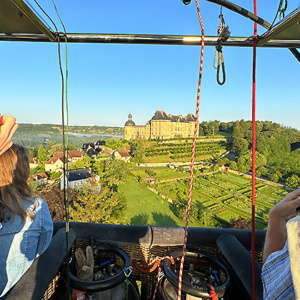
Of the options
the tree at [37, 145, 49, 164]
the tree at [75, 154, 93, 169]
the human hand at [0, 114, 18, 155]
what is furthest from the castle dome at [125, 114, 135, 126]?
Result: the human hand at [0, 114, 18, 155]

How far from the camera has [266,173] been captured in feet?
104

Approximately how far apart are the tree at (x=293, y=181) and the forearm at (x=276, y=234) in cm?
3200

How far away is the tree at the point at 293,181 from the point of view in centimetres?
2745

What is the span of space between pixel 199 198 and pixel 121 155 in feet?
40.9

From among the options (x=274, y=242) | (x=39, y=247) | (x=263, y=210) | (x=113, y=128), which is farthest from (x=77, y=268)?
(x=113, y=128)

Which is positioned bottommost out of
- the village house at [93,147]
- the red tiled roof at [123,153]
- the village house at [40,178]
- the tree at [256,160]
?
the village house at [40,178]

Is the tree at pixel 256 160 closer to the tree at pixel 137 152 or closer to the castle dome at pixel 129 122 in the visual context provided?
the tree at pixel 137 152

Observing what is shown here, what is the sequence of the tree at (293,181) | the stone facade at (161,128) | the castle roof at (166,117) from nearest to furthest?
the tree at (293,181), the stone facade at (161,128), the castle roof at (166,117)

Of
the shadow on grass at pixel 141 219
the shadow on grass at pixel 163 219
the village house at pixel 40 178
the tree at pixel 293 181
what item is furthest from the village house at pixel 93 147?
the tree at pixel 293 181

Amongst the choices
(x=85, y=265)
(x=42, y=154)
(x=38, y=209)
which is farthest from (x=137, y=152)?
(x=38, y=209)

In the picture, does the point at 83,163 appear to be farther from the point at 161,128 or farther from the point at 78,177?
the point at 161,128

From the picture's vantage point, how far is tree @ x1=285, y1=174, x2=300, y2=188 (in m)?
27.5

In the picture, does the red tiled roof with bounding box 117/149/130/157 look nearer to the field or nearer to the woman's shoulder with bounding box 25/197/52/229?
the field

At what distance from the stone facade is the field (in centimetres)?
1018
